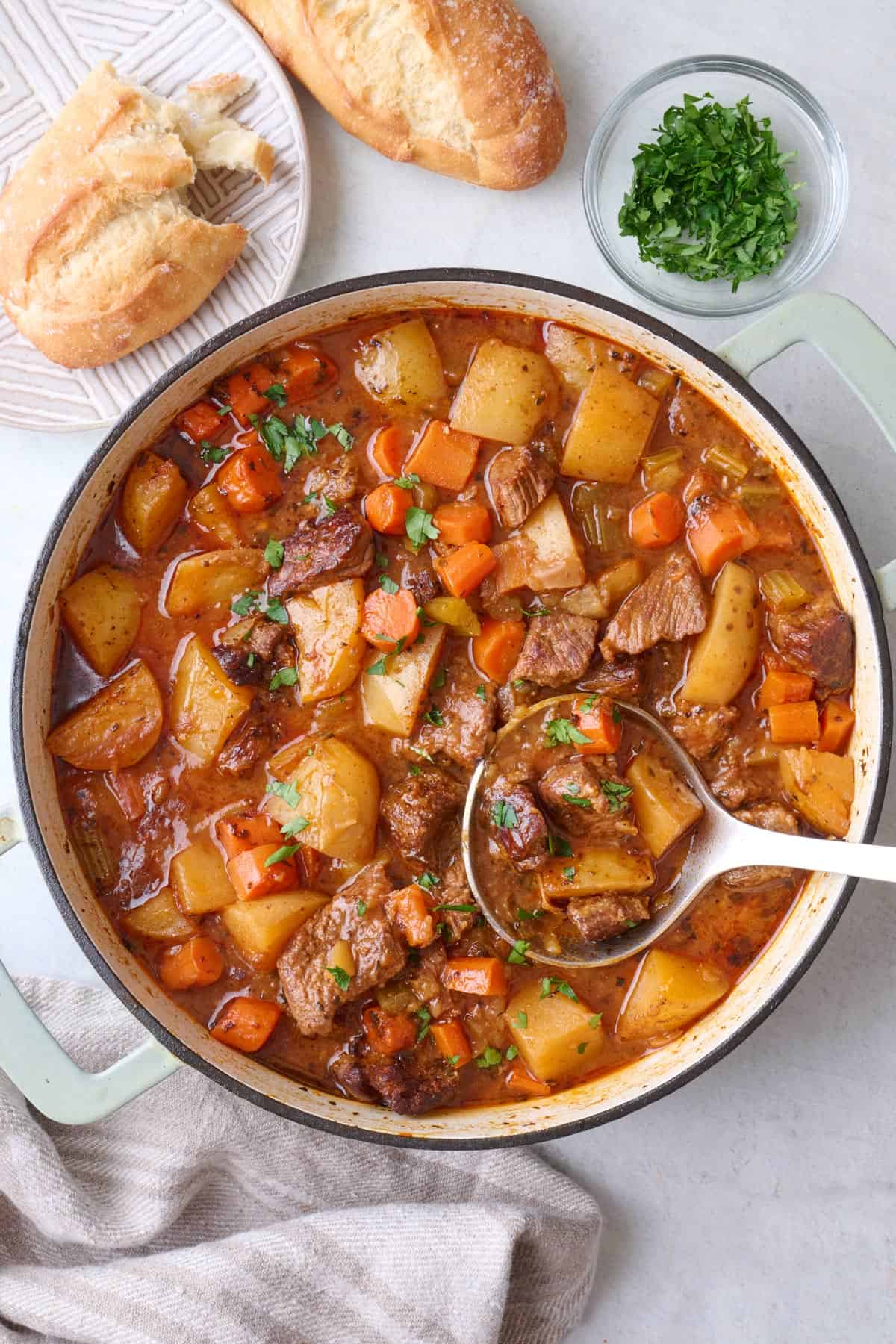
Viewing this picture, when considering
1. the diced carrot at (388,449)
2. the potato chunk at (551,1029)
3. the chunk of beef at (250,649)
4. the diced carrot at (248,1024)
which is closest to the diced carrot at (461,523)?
the diced carrot at (388,449)

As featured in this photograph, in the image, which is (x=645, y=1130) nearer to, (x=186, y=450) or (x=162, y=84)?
(x=186, y=450)

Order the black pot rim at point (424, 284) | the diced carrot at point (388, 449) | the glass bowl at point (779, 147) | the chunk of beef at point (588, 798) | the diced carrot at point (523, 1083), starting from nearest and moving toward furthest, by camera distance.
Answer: the black pot rim at point (424, 284), the chunk of beef at point (588, 798), the diced carrot at point (388, 449), the diced carrot at point (523, 1083), the glass bowl at point (779, 147)

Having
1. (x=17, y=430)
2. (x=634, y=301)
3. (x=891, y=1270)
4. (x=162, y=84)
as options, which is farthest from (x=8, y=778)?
(x=891, y=1270)

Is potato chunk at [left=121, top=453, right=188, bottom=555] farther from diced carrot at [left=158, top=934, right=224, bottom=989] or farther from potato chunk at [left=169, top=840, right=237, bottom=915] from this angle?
diced carrot at [left=158, top=934, right=224, bottom=989]

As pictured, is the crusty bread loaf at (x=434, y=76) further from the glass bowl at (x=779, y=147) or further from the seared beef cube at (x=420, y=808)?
the seared beef cube at (x=420, y=808)

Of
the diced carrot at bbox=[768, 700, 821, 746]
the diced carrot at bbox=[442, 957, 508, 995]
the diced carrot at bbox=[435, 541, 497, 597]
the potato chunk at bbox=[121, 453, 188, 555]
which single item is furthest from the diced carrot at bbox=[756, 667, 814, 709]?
the potato chunk at bbox=[121, 453, 188, 555]
